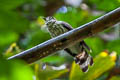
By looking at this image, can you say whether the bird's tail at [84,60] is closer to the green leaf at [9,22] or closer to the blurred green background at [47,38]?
the blurred green background at [47,38]

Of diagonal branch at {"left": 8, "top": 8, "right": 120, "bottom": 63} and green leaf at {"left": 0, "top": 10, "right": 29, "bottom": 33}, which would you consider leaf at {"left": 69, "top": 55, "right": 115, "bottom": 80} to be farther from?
green leaf at {"left": 0, "top": 10, "right": 29, "bottom": 33}

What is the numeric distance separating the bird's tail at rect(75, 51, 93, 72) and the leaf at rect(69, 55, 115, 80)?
35 mm

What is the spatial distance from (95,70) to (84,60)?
11.1 inches

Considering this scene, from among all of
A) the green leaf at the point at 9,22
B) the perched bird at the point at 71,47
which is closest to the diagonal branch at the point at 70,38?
the green leaf at the point at 9,22

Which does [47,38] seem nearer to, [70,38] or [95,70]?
[95,70]

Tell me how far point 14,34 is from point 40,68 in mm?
1055

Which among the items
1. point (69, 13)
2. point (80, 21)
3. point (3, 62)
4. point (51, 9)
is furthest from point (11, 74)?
point (51, 9)

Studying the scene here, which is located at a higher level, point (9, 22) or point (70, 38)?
point (70, 38)

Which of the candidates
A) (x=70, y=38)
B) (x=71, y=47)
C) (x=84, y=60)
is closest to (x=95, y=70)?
(x=84, y=60)

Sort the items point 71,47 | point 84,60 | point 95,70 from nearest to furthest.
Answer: point 95,70
point 84,60
point 71,47

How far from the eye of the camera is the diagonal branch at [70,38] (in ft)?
2.46

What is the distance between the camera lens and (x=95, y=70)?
1.33 metres

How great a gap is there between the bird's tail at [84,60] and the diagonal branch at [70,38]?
62cm

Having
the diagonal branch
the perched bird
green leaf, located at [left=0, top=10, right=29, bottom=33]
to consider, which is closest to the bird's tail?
the perched bird
